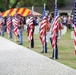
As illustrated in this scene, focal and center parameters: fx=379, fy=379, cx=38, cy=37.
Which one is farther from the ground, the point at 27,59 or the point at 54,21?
the point at 54,21

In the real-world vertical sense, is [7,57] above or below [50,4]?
above

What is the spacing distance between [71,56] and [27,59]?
105 inches

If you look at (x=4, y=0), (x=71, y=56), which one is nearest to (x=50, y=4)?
(x=4, y=0)

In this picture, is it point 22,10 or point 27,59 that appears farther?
point 22,10

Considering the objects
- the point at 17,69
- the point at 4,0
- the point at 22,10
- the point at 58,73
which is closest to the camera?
the point at 58,73

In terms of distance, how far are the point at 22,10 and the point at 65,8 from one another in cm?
3781

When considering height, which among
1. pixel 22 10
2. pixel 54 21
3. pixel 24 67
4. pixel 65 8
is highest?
pixel 54 21

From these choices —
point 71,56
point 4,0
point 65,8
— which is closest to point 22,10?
point 4,0

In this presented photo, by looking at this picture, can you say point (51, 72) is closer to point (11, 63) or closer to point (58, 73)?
point (58, 73)

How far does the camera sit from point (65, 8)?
259 ft

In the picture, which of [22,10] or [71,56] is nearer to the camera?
[71,56]

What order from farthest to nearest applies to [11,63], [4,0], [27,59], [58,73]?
[4,0] < [27,59] < [11,63] < [58,73]

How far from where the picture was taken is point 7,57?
1616 centimetres

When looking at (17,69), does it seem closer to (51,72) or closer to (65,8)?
(51,72)
